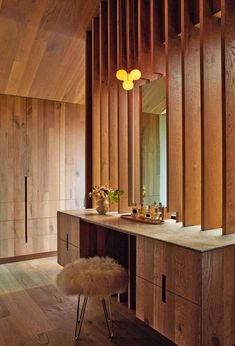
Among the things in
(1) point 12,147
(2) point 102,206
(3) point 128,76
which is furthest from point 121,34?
(1) point 12,147

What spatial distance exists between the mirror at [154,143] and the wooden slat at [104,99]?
0.52m

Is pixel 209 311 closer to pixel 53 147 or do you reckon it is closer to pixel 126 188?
pixel 126 188

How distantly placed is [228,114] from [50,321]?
2.17 meters

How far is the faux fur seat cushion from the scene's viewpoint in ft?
6.76

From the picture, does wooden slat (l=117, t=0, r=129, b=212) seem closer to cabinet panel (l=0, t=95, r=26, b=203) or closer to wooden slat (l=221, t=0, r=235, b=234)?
wooden slat (l=221, t=0, r=235, b=234)

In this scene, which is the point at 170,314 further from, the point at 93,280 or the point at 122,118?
the point at 122,118

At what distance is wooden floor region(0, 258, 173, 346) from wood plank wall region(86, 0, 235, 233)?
0.98 meters

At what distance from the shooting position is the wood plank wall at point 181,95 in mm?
1993

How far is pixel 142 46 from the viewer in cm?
271

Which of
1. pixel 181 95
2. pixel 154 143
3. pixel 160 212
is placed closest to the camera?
pixel 181 95

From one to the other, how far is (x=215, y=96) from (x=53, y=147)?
3037 mm

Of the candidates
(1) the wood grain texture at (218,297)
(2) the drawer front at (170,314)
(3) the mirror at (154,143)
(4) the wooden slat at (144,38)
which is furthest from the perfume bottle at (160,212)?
(4) the wooden slat at (144,38)

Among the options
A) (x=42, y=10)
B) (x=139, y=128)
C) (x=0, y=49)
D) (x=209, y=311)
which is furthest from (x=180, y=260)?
(x=0, y=49)

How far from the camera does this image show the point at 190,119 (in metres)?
2.26
